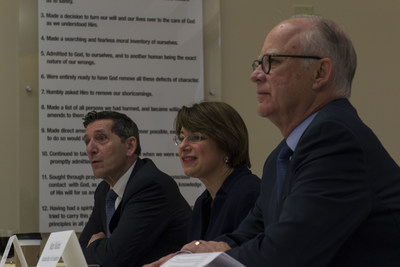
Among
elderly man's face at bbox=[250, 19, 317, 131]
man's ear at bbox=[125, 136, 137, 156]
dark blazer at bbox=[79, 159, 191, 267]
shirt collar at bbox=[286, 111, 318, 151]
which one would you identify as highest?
elderly man's face at bbox=[250, 19, 317, 131]

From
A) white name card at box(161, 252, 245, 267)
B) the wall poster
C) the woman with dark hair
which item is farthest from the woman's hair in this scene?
white name card at box(161, 252, 245, 267)

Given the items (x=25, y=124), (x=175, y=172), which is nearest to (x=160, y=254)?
→ (x=175, y=172)

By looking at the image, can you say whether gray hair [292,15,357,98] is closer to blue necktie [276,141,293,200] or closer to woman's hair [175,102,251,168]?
blue necktie [276,141,293,200]

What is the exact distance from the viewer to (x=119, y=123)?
417 centimetres

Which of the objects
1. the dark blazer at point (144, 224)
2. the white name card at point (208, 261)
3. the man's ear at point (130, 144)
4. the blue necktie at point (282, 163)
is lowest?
the dark blazer at point (144, 224)

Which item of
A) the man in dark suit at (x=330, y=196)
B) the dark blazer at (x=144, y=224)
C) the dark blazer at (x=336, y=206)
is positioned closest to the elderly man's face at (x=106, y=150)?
the dark blazer at (x=144, y=224)

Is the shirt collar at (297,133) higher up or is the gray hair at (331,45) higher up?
the gray hair at (331,45)

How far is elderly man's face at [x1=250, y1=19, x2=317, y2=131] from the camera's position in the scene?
194cm

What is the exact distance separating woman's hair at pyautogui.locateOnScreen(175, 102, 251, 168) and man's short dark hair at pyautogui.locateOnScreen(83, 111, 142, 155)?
0.93 metres

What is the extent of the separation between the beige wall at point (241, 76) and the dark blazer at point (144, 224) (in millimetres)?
946

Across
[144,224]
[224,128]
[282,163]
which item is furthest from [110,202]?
[282,163]

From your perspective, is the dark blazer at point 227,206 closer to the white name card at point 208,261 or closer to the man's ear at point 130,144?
the man's ear at point 130,144

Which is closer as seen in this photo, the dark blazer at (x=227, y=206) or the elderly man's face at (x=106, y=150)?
the dark blazer at (x=227, y=206)

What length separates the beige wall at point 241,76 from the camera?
14.6 ft
